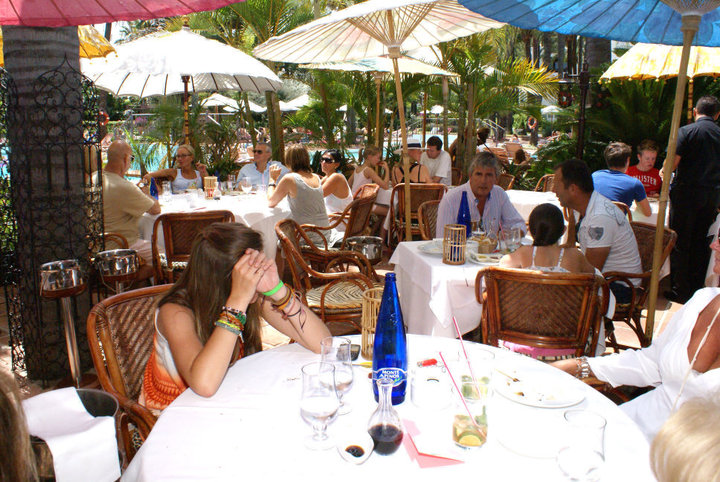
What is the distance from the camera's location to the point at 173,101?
552 inches

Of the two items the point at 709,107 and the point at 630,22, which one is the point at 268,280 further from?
the point at 709,107

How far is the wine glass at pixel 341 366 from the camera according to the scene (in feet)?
5.39

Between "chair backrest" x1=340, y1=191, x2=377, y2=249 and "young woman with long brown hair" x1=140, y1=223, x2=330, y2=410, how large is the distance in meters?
2.73

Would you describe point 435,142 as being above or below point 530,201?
above

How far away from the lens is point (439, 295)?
10.9 feet

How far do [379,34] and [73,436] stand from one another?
3.76m

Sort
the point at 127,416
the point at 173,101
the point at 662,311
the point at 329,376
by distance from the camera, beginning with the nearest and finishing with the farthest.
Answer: the point at 329,376 < the point at 127,416 < the point at 662,311 < the point at 173,101

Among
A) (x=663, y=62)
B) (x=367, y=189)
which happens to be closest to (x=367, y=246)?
(x=367, y=189)

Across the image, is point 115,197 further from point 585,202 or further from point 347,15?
point 585,202

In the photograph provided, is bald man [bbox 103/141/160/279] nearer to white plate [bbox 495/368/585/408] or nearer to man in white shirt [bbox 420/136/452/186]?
white plate [bbox 495/368/585/408]

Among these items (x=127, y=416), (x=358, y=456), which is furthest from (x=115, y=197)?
(x=358, y=456)

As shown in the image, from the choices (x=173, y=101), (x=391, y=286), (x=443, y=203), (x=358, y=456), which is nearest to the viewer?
(x=358, y=456)

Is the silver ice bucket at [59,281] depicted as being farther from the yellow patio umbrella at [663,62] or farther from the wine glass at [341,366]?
the yellow patio umbrella at [663,62]

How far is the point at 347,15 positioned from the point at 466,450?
2.90 m
